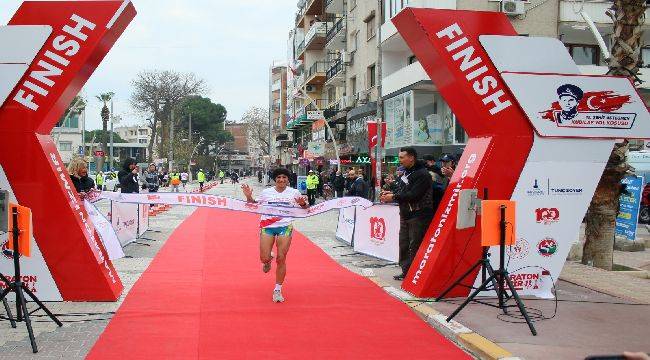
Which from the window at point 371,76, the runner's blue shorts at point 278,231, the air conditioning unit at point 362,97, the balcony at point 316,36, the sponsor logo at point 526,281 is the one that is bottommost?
the sponsor logo at point 526,281

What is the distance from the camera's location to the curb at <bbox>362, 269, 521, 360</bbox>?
5.81 m

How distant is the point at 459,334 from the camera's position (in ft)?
21.1

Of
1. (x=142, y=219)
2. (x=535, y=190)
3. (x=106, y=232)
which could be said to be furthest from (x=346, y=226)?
(x=535, y=190)

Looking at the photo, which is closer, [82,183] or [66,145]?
[82,183]

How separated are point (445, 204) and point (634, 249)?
30.7 ft

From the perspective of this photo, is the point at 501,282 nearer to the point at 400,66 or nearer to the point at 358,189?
the point at 358,189

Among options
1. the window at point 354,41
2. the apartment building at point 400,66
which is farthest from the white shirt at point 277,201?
the window at point 354,41

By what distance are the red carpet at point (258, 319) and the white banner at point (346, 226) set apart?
3.17 meters

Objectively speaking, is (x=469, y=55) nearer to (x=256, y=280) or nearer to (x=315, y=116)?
(x=256, y=280)

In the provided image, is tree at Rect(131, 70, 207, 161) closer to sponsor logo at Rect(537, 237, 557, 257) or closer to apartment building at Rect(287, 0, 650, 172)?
apartment building at Rect(287, 0, 650, 172)

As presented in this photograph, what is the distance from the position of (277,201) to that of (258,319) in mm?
A: 1794

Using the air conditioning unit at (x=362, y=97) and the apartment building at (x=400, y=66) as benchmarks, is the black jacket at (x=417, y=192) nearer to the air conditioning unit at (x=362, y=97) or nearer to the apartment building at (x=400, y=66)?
the apartment building at (x=400, y=66)

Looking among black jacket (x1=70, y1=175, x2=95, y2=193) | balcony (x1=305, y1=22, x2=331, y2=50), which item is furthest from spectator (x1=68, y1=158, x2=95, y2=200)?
balcony (x1=305, y1=22, x2=331, y2=50)

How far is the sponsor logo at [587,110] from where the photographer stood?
8.18 metres
